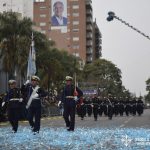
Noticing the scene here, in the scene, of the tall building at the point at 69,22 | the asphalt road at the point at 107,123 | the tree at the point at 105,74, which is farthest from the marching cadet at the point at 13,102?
the tall building at the point at 69,22

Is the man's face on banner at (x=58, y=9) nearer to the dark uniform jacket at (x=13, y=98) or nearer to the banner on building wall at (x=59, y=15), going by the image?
the banner on building wall at (x=59, y=15)

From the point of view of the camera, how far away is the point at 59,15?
15450 centimetres

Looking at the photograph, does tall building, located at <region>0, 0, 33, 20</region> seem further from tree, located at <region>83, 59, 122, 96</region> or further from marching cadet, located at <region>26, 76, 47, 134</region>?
marching cadet, located at <region>26, 76, 47, 134</region>

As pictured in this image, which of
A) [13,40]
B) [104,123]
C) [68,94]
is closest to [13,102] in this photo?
[68,94]

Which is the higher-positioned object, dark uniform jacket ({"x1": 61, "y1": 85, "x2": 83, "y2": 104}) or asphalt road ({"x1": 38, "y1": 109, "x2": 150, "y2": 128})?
dark uniform jacket ({"x1": 61, "y1": 85, "x2": 83, "y2": 104})

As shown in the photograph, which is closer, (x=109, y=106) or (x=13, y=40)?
(x=109, y=106)

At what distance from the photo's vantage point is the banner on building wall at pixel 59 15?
500 ft

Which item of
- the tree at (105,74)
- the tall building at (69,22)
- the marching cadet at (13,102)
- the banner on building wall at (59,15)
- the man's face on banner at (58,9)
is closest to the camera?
the marching cadet at (13,102)

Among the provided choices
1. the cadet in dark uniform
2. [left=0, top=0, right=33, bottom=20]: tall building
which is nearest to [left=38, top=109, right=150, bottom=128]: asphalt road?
the cadet in dark uniform

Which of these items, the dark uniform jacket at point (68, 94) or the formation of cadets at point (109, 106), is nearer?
the dark uniform jacket at point (68, 94)

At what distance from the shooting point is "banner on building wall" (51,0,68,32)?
152250mm

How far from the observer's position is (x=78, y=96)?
845 inches

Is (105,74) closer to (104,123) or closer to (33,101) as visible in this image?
(104,123)

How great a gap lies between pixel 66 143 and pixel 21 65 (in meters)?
39.1
